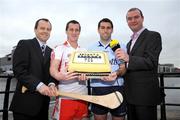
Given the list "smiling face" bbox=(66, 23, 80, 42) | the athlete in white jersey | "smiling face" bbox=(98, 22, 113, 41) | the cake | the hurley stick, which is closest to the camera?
the cake

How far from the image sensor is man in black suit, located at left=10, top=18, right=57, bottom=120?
3086 mm

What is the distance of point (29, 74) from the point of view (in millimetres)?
3133

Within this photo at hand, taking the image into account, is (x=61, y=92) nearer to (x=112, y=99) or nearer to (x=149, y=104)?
(x=112, y=99)

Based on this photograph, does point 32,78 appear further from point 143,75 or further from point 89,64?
point 143,75

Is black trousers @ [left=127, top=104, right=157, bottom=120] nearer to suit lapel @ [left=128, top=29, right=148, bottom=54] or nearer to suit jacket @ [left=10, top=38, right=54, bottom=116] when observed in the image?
suit lapel @ [left=128, top=29, right=148, bottom=54]

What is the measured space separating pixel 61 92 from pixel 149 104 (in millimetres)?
978

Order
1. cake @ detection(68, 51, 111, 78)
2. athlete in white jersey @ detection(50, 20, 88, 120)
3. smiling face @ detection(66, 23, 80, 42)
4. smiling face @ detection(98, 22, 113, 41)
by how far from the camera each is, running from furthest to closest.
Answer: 1. smiling face @ detection(98, 22, 113, 41)
2. smiling face @ detection(66, 23, 80, 42)
3. athlete in white jersey @ detection(50, 20, 88, 120)
4. cake @ detection(68, 51, 111, 78)

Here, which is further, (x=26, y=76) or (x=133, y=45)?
(x=133, y=45)

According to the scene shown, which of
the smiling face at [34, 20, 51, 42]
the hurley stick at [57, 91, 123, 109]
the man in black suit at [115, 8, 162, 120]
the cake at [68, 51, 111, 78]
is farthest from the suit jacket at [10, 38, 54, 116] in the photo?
the man in black suit at [115, 8, 162, 120]

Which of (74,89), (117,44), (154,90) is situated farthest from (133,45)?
(74,89)

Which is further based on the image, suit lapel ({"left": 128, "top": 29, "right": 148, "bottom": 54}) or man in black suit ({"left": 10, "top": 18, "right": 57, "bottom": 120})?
suit lapel ({"left": 128, "top": 29, "right": 148, "bottom": 54})

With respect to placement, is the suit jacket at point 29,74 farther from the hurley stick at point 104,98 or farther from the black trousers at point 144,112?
the black trousers at point 144,112

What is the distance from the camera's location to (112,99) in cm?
313

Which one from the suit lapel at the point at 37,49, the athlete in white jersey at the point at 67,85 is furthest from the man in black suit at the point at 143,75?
the suit lapel at the point at 37,49
